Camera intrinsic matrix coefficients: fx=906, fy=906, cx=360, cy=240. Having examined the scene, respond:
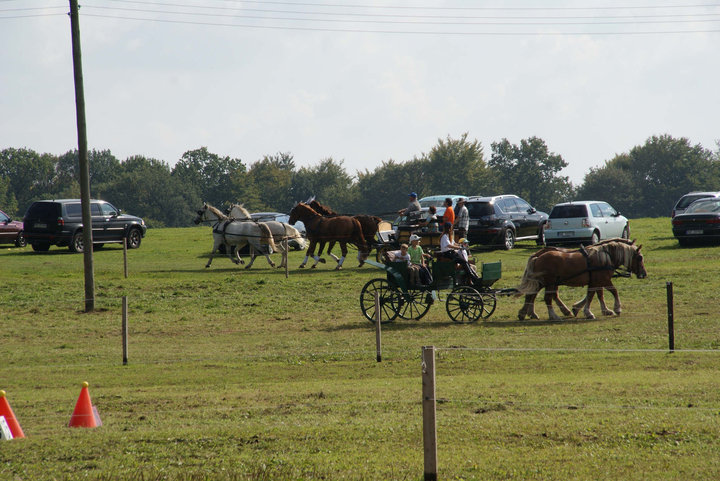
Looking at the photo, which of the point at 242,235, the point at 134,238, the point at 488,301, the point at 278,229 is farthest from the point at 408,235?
the point at 134,238

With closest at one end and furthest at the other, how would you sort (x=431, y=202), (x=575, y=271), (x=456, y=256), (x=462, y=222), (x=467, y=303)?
1. (x=575, y=271)
2. (x=467, y=303)
3. (x=456, y=256)
4. (x=462, y=222)
5. (x=431, y=202)

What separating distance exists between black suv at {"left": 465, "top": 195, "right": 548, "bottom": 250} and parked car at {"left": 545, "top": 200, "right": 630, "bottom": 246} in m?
1.47

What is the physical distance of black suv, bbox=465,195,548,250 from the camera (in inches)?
1293

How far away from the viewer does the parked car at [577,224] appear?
106 ft

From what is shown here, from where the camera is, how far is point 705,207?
1330 inches

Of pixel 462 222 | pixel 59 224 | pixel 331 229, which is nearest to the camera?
pixel 462 222

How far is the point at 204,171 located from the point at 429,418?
122 meters

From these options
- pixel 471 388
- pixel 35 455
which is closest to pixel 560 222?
pixel 471 388

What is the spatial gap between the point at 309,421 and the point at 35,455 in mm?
2752

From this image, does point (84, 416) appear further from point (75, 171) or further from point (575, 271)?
point (75, 171)

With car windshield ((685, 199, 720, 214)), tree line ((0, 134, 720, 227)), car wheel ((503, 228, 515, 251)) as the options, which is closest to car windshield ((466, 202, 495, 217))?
car wheel ((503, 228, 515, 251))

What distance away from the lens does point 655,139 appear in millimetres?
125125

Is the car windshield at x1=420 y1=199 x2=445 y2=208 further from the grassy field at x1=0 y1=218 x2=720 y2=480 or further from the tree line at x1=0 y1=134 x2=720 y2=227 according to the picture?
the tree line at x1=0 y1=134 x2=720 y2=227

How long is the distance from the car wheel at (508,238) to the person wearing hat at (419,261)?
573 inches
